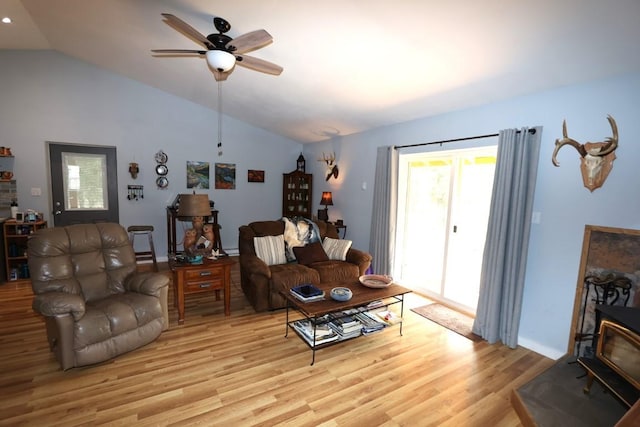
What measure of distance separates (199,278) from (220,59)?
2122 mm

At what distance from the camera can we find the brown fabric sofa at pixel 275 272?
10.6ft

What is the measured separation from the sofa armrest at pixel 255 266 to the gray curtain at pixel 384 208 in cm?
187

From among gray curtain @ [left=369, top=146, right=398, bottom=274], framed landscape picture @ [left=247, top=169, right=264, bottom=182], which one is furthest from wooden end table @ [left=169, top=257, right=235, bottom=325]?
framed landscape picture @ [left=247, top=169, right=264, bottom=182]

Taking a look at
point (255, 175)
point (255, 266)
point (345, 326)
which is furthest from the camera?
point (255, 175)

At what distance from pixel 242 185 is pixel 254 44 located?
4112 mm

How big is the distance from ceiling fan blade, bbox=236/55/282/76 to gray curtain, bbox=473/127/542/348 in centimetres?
223

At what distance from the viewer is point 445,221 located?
3812 millimetres

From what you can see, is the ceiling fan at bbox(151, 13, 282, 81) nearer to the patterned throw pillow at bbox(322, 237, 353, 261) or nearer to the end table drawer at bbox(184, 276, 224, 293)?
the end table drawer at bbox(184, 276, 224, 293)

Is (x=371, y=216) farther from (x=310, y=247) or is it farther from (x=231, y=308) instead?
(x=231, y=308)

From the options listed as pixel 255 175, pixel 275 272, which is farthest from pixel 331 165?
pixel 275 272

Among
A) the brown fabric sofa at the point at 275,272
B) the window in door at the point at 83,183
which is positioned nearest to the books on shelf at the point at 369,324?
the brown fabric sofa at the point at 275,272

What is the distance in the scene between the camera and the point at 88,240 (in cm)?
272

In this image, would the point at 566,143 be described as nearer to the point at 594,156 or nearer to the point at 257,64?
the point at 594,156

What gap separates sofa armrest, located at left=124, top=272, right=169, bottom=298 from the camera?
2.60 meters
